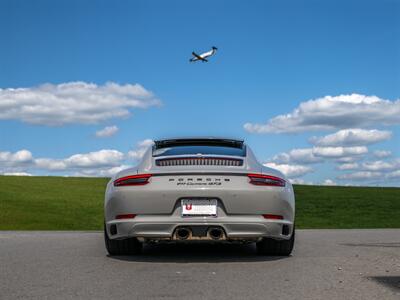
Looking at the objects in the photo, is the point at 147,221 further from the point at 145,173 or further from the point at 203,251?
the point at 203,251

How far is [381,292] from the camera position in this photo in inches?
214

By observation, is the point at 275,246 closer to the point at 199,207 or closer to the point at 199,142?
the point at 199,207

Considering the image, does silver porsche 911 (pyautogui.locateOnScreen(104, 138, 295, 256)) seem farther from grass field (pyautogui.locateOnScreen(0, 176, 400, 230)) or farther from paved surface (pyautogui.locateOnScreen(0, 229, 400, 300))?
grass field (pyautogui.locateOnScreen(0, 176, 400, 230))

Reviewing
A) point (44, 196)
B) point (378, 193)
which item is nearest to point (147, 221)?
point (44, 196)

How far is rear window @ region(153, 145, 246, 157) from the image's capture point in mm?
7898

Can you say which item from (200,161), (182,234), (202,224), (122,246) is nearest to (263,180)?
(200,161)

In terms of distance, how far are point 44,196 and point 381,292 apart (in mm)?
30779

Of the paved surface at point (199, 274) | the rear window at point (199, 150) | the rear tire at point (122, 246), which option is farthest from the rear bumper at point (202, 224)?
the rear window at point (199, 150)

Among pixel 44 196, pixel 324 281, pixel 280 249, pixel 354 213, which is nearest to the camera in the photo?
pixel 324 281

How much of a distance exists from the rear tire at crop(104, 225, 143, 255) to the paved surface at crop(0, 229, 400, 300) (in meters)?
0.16

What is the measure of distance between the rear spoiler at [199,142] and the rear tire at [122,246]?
4.31ft

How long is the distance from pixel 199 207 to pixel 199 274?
969 mm

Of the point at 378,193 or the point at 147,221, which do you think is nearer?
the point at 147,221

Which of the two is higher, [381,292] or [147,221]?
[147,221]
